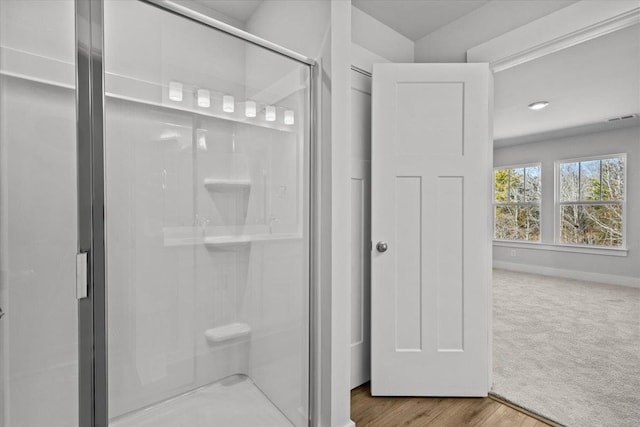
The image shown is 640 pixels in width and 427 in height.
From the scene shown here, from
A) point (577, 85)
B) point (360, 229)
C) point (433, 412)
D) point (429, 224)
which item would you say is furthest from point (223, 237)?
point (577, 85)

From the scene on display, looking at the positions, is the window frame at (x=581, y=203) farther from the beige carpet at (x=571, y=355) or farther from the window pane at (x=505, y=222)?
the beige carpet at (x=571, y=355)

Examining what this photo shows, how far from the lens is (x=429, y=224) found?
207 cm

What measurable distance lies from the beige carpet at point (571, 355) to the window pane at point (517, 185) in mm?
2309

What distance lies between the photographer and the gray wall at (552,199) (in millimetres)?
5055

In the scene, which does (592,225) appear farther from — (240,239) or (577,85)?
(240,239)

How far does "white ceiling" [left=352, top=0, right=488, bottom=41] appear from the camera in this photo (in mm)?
2180

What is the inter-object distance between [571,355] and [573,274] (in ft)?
13.0

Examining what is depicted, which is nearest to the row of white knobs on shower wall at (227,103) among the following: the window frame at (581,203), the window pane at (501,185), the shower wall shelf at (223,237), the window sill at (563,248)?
the shower wall shelf at (223,237)

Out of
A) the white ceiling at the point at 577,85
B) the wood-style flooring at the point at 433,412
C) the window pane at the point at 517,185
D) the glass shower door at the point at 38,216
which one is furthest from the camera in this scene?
the window pane at the point at 517,185

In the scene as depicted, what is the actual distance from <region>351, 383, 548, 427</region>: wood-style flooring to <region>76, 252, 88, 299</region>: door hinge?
151 centimetres

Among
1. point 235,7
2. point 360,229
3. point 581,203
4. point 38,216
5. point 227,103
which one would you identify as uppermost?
point 235,7

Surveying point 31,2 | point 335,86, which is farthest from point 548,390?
point 31,2

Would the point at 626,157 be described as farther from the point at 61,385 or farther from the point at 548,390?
the point at 61,385

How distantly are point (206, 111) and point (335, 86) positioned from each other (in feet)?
2.15
